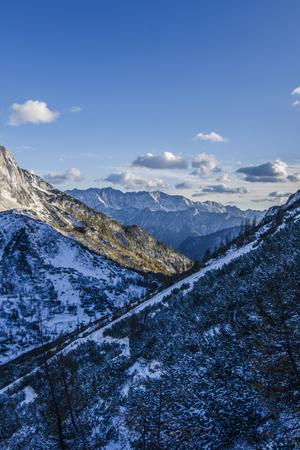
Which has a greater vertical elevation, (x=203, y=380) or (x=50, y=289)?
(x=203, y=380)

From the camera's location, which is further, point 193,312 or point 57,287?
point 57,287

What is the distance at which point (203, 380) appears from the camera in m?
21.0

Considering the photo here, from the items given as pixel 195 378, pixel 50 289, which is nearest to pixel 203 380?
pixel 195 378

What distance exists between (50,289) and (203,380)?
151566 millimetres

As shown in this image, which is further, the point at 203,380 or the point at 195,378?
the point at 195,378

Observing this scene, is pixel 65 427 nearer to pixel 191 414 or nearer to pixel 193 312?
pixel 191 414

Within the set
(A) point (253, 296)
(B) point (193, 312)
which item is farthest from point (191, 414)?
(B) point (193, 312)

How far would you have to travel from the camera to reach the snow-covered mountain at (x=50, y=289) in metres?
138

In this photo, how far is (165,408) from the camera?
20.6 m

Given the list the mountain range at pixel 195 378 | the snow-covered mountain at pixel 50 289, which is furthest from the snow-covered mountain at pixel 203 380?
the snow-covered mountain at pixel 50 289

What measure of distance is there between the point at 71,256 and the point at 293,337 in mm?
179231

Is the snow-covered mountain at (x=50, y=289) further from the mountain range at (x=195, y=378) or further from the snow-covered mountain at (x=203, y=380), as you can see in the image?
the snow-covered mountain at (x=203, y=380)

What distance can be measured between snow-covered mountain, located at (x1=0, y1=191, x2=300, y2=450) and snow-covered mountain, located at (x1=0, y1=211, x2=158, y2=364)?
107m

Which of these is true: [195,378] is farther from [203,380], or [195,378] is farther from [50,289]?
[50,289]
